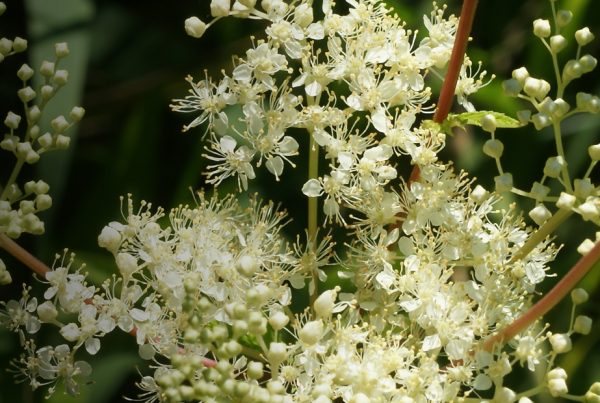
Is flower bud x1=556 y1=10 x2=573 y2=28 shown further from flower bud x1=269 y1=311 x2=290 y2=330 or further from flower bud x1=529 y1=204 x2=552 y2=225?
flower bud x1=269 y1=311 x2=290 y2=330

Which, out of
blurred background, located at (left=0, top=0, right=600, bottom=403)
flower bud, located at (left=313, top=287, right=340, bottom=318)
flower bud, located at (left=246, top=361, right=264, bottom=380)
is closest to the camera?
flower bud, located at (left=246, top=361, right=264, bottom=380)

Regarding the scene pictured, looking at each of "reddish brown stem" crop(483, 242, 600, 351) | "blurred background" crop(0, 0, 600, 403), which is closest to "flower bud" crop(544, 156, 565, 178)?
"reddish brown stem" crop(483, 242, 600, 351)

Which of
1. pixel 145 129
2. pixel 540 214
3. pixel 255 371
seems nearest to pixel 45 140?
pixel 255 371

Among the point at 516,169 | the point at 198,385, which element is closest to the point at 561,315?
the point at 516,169

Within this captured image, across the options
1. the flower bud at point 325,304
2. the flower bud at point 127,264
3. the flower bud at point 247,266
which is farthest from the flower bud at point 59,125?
the flower bud at point 325,304

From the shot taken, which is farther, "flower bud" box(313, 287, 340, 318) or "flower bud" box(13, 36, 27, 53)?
"flower bud" box(13, 36, 27, 53)

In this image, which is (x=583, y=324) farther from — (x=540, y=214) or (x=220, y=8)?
(x=220, y=8)
